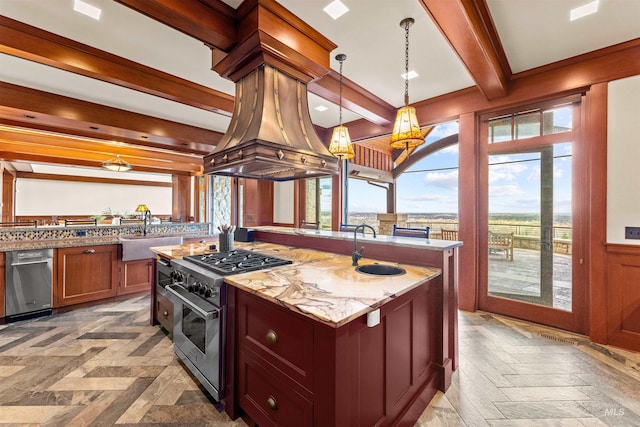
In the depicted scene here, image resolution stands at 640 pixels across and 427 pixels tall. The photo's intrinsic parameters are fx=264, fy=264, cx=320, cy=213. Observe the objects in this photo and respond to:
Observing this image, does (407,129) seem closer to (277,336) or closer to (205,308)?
(277,336)

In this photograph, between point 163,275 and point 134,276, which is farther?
point 134,276

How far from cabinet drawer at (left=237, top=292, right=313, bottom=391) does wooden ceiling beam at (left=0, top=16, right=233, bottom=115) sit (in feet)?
8.80

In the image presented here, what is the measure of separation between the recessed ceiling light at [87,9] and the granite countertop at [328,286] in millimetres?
2282

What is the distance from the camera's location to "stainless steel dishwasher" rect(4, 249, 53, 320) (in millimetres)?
2982

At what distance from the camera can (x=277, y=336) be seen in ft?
4.40

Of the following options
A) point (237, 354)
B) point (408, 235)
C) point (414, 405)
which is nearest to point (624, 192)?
point (408, 235)

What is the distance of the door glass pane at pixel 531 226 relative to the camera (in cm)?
288

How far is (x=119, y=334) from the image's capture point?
278 centimetres

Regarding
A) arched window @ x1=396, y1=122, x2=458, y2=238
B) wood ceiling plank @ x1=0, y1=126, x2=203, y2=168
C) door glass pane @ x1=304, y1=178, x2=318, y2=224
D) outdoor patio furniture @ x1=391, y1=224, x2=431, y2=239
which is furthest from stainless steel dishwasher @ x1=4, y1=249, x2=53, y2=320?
arched window @ x1=396, y1=122, x2=458, y2=238

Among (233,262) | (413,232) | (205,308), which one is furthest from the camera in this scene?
(413,232)

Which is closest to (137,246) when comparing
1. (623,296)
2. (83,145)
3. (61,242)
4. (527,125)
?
(61,242)

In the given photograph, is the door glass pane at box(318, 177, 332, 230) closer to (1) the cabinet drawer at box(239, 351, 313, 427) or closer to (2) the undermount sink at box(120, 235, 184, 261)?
(2) the undermount sink at box(120, 235, 184, 261)

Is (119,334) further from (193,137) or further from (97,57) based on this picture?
(193,137)

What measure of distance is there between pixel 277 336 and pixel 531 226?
3241 mm
